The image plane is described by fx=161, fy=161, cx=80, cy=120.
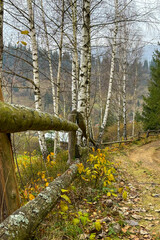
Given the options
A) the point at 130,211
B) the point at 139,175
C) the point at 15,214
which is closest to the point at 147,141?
the point at 139,175

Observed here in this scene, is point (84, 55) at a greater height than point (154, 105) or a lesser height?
greater

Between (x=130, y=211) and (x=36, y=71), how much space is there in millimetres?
5850

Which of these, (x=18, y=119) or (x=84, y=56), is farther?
(x=84, y=56)

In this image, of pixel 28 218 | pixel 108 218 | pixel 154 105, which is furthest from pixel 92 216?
pixel 154 105

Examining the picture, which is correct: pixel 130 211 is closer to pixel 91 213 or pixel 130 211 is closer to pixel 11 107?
pixel 91 213

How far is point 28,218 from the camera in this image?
1659 mm

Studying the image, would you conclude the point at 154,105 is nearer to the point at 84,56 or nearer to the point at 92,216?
the point at 84,56

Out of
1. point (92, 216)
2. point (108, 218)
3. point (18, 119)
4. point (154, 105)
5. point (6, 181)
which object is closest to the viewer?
point (18, 119)

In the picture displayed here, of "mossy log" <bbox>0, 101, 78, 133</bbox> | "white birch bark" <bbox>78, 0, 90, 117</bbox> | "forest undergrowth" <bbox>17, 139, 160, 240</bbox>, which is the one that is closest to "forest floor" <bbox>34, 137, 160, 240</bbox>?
"forest undergrowth" <bbox>17, 139, 160, 240</bbox>

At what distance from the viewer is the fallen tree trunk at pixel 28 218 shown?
56.5 inches

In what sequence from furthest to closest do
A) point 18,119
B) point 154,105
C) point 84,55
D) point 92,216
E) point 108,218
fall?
point 154,105, point 84,55, point 92,216, point 108,218, point 18,119

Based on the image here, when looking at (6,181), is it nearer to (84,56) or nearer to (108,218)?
(108,218)

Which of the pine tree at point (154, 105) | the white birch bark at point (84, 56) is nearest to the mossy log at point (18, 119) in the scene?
the white birch bark at point (84, 56)

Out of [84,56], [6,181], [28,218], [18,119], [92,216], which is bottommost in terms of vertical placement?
[92,216]
